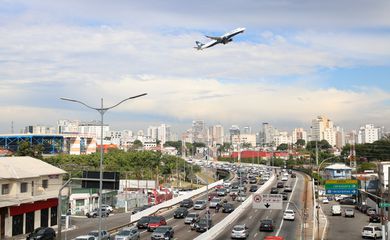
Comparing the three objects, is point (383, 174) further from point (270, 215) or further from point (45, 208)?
point (45, 208)

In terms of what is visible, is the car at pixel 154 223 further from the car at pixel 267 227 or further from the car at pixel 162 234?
the car at pixel 267 227

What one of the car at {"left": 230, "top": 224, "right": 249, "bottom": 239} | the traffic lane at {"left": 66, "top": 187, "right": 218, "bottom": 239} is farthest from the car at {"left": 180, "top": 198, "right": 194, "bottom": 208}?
the car at {"left": 230, "top": 224, "right": 249, "bottom": 239}

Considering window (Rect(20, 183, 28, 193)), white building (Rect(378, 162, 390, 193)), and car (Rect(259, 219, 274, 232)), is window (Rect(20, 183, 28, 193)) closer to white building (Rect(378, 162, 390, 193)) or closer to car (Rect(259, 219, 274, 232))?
car (Rect(259, 219, 274, 232))

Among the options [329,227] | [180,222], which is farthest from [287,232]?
[180,222]

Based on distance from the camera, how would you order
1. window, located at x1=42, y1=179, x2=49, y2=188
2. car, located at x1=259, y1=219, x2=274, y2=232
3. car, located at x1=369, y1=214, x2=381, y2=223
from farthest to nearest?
car, located at x1=369, y1=214, x2=381, y2=223 < car, located at x1=259, y1=219, x2=274, y2=232 < window, located at x1=42, y1=179, x2=49, y2=188

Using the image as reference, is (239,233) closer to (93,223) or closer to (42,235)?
(42,235)

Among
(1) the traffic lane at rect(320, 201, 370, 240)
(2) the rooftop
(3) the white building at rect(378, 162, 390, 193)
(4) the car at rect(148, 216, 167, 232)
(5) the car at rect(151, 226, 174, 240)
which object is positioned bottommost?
(1) the traffic lane at rect(320, 201, 370, 240)

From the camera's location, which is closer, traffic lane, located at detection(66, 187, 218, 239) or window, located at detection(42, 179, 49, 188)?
traffic lane, located at detection(66, 187, 218, 239)
